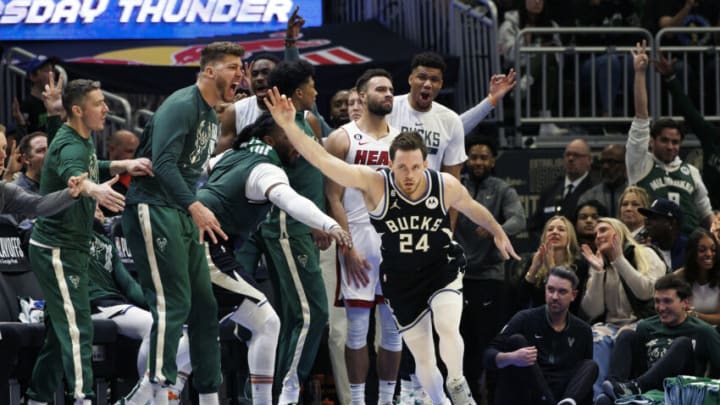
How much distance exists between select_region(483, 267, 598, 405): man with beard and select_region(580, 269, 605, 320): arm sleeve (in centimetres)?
38

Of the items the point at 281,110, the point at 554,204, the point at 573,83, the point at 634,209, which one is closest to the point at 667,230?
the point at 634,209

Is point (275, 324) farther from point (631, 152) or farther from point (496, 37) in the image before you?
point (496, 37)

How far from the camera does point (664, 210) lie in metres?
11.4

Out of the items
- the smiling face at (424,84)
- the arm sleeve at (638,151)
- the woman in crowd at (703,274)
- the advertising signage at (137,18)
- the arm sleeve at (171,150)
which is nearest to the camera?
the arm sleeve at (171,150)

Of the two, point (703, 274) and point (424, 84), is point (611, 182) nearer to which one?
point (703, 274)

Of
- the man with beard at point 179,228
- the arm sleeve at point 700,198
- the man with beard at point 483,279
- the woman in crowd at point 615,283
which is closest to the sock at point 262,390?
the man with beard at point 179,228

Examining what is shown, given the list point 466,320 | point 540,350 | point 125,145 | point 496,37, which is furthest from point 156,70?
point 540,350

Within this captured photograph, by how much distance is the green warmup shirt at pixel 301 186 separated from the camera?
9148 millimetres

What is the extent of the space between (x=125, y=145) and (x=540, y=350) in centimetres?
370

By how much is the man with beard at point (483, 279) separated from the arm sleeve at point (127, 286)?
2.86 m

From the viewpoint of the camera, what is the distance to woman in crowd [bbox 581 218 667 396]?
1080 centimetres

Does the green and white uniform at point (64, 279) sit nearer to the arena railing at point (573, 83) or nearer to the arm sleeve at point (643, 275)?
the arm sleeve at point (643, 275)

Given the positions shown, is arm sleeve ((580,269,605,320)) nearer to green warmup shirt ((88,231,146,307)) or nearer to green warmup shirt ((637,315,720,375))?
green warmup shirt ((637,315,720,375))

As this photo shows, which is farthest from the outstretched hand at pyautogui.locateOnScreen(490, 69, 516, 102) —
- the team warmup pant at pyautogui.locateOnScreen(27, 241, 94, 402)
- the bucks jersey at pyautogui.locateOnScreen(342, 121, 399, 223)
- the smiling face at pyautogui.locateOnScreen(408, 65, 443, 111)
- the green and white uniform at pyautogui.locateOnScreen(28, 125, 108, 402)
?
the team warmup pant at pyautogui.locateOnScreen(27, 241, 94, 402)
